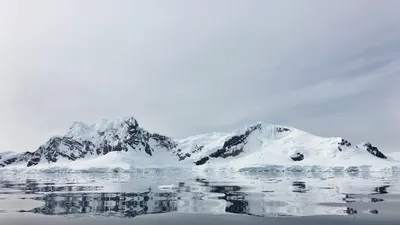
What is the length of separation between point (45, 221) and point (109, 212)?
15.6 feet

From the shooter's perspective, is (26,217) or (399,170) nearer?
(26,217)

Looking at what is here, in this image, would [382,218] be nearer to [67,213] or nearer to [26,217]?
[67,213]

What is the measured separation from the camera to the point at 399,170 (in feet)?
591

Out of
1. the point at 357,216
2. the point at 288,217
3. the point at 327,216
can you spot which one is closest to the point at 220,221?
the point at 288,217

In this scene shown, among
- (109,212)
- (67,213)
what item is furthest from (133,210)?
(67,213)

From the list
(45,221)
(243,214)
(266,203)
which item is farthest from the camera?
(266,203)

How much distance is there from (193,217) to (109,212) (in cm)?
646

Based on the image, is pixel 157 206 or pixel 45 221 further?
pixel 157 206

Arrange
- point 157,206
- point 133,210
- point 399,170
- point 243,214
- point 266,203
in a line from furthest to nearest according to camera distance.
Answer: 1. point 399,170
2. point 266,203
3. point 157,206
4. point 133,210
5. point 243,214

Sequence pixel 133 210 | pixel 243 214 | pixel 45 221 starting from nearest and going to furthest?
1. pixel 45 221
2. pixel 243 214
3. pixel 133 210

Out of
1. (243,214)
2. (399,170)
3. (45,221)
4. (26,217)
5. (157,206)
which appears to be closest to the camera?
(45,221)

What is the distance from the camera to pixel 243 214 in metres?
24.5

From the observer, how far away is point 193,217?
76.2ft

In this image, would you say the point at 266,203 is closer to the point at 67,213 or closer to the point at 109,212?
the point at 109,212
